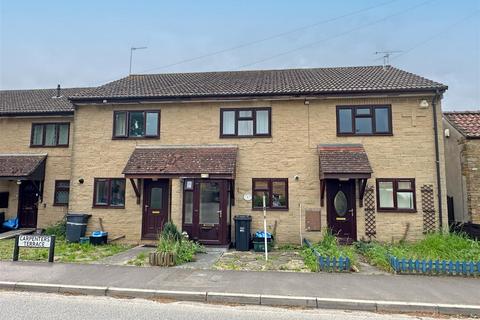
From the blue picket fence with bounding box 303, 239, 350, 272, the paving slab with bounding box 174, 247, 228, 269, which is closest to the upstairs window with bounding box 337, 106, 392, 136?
A: the blue picket fence with bounding box 303, 239, 350, 272

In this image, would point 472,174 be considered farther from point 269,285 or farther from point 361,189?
point 269,285

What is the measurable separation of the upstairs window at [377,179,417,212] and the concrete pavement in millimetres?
4616

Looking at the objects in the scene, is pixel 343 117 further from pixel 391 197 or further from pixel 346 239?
pixel 346 239

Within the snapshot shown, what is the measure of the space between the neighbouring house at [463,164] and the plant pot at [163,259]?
36.4 ft

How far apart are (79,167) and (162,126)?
4034 millimetres

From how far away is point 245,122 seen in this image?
13125 millimetres

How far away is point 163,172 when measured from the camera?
12.0 meters

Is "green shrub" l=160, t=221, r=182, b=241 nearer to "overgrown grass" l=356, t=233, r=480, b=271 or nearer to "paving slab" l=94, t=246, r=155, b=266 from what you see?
"paving slab" l=94, t=246, r=155, b=266

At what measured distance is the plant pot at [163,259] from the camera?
8.77m

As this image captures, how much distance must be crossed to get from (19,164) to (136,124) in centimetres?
628

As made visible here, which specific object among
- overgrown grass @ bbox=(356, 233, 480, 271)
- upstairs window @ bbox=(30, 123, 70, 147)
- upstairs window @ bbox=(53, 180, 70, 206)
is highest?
upstairs window @ bbox=(30, 123, 70, 147)

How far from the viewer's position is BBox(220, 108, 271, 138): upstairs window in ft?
42.5

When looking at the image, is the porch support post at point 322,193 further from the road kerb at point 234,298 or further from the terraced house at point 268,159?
the road kerb at point 234,298

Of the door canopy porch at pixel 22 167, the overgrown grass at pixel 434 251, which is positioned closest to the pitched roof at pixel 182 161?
the door canopy porch at pixel 22 167
